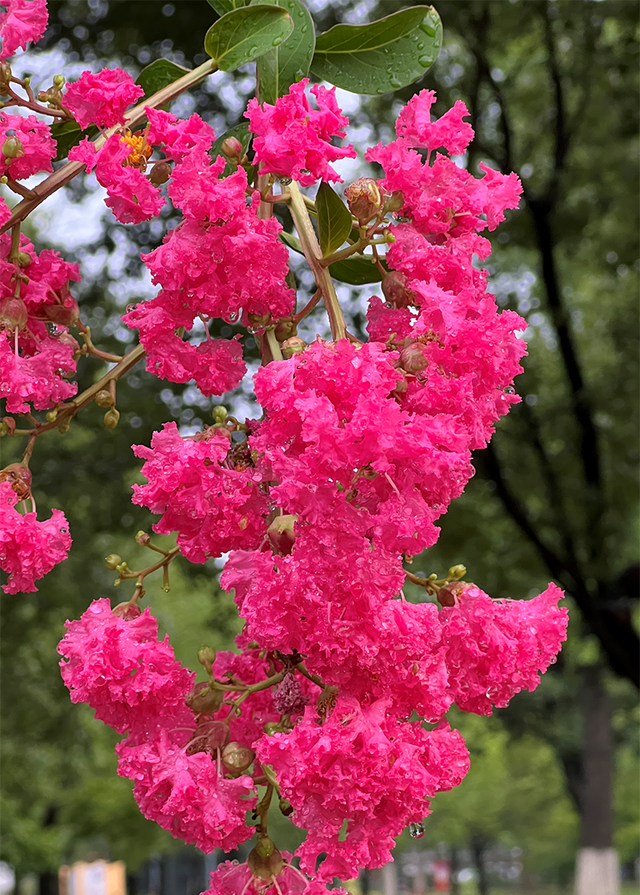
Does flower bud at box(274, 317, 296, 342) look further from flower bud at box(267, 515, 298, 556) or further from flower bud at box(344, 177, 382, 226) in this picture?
flower bud at box(267, 515, 298, 556)

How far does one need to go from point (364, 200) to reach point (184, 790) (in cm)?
72

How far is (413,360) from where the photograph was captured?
121 cm

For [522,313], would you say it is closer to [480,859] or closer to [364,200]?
[364,200]

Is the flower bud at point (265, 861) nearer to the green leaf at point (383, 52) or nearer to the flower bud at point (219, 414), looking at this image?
the flower bud at point (219, 414)

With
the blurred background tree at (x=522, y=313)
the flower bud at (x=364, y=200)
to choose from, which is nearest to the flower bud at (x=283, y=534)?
the flower bud at (x=364, y=200)

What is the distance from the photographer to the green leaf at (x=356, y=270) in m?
1.58

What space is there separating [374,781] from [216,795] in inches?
8.2

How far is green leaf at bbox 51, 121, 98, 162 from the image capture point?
164 centimetres

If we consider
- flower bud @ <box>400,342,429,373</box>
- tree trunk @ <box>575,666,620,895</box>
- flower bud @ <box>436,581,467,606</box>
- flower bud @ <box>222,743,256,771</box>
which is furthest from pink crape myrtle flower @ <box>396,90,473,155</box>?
tree trunk @ <box>575,666,620,895</box>

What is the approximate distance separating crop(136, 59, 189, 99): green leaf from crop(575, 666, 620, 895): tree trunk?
1148cm

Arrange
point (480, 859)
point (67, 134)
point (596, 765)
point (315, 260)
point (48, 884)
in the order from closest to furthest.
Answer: point (315, 260)
point (67, 134)
point (596, 765)
point (48, 884)
point (480, 859)

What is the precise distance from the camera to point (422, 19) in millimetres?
1715

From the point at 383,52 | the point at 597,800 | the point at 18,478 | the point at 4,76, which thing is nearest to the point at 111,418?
the point at 18,478

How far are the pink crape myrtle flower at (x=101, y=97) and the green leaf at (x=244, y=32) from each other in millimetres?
148
